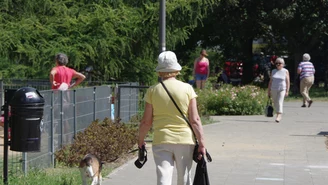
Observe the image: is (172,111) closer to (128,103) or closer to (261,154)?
(261,154)

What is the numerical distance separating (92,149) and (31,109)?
2.51 metres

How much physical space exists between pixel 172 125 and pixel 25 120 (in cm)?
192

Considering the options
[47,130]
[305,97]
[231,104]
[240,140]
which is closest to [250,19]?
[305,97]

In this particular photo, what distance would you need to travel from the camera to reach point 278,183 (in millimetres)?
9031

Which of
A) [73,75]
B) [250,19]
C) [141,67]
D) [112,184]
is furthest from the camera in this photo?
[250,19]

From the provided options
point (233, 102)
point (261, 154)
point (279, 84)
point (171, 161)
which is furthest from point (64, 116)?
point (233, 102)

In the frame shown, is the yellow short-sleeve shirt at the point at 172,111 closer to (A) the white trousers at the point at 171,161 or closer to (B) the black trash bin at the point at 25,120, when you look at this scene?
(A) the white trousers at the point at 171,161

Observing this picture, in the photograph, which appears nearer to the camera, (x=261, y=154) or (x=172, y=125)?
(x=172, y=125)

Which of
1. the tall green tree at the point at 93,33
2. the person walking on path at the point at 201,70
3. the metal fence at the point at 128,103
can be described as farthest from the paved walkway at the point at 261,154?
the person walking on path at the point at 201,70

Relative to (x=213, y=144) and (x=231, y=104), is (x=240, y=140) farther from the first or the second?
(x=231, y=104)

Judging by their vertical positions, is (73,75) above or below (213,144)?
above

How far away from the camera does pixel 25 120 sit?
7789 mm

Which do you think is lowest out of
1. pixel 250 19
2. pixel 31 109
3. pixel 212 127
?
pixel 212 127

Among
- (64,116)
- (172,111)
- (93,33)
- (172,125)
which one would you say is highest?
(93,33)
